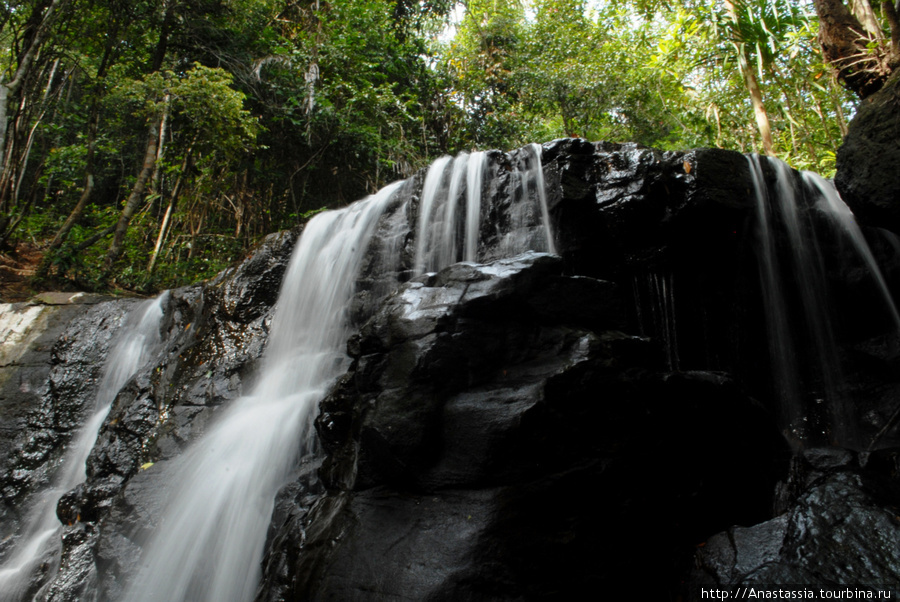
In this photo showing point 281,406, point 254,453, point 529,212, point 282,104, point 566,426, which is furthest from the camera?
point 282,104

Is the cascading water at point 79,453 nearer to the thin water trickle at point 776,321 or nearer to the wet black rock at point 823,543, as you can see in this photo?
the wet black rock at point 823,543

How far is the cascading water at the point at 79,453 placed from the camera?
415 centimetres

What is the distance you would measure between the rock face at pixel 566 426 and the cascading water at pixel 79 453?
26 centimetres

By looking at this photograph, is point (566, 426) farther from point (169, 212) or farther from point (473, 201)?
point (169, 212)

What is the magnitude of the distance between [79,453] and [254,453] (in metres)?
2.95

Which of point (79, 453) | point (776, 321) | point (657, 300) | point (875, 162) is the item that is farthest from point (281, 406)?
point (875, 162)

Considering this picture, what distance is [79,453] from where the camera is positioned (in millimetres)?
5535

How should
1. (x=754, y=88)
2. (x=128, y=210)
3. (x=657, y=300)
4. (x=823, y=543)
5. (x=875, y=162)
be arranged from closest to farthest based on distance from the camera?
(x=823, y=543) < (x=875, y=162) < (x=657, y=300) < (x=754, y=88) < (x=128, y=210)

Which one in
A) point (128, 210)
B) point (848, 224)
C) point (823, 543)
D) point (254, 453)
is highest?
point (128, 210)

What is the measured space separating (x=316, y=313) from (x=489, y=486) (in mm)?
3588

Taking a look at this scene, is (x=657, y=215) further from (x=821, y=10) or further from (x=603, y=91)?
(x=603, y=91)

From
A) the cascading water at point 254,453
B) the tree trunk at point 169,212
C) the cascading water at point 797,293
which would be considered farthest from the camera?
the tree trunk at point 169,212

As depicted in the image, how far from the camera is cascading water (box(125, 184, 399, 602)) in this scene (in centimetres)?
343

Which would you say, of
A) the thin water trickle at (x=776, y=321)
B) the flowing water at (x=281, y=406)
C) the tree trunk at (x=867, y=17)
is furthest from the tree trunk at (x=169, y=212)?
the tree trunk at (x=867, y=17)
